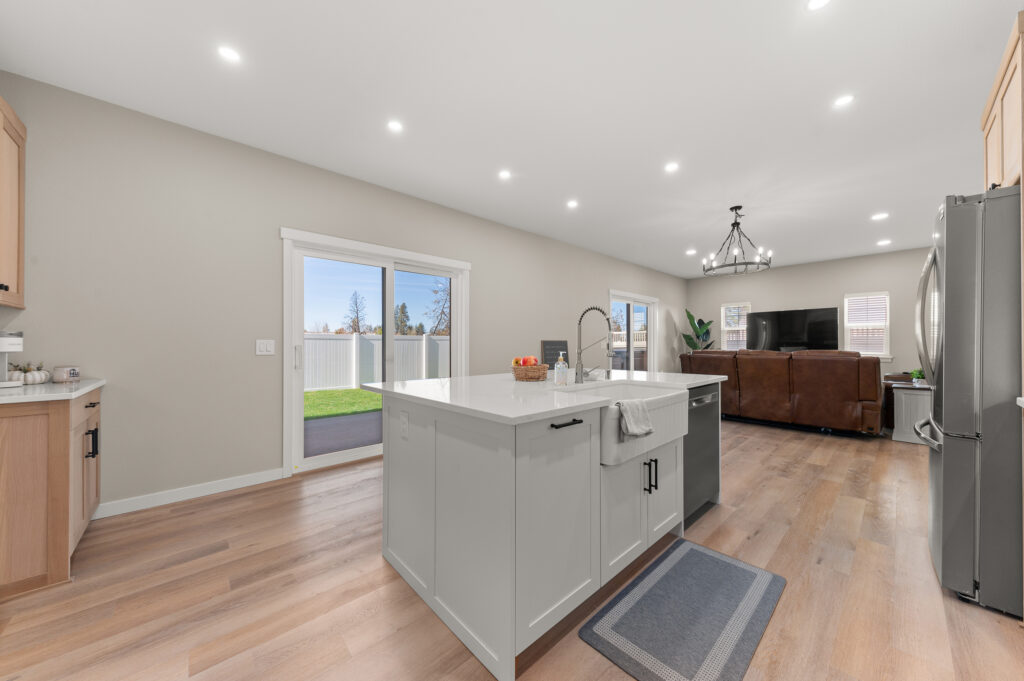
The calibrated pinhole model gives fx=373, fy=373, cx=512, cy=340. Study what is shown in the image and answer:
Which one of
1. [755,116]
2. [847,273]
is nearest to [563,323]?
[755,116]

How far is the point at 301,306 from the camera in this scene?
3.21 m

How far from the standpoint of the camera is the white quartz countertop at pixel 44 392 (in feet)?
5.25

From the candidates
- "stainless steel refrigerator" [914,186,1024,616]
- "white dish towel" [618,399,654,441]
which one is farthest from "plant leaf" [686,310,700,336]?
"white dish towel" [618,399,654,441]

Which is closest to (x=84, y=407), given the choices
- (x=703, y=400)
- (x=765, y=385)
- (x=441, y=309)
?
(x=441, y=309)

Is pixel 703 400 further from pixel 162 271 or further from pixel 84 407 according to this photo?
pixel 162 271

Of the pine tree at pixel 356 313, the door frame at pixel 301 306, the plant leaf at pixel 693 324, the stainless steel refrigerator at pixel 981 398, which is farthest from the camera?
the plant leaf at pixel 693 324

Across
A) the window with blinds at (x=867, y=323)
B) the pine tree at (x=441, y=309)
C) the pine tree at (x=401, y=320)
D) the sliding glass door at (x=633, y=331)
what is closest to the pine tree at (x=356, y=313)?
the pine tree at (x=401, y=320)

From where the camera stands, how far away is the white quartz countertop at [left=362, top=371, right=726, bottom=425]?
128 cm

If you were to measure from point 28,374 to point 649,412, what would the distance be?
3.30m

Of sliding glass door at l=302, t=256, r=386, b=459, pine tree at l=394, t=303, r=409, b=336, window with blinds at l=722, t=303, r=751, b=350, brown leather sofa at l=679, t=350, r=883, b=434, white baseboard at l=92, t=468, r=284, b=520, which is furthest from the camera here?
window with blinds at l=722, t=303, r=751, b=350

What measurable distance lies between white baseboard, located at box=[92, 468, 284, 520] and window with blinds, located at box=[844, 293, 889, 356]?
29.1 feet

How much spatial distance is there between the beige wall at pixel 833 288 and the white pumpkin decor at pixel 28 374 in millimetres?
9505

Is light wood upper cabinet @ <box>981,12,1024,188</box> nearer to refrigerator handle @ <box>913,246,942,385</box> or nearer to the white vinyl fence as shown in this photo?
refrigerator handle @ <box>913,246,942,385</box>

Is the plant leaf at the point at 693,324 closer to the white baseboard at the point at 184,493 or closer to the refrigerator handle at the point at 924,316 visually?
the refrigerator handle at the point at 924,316
